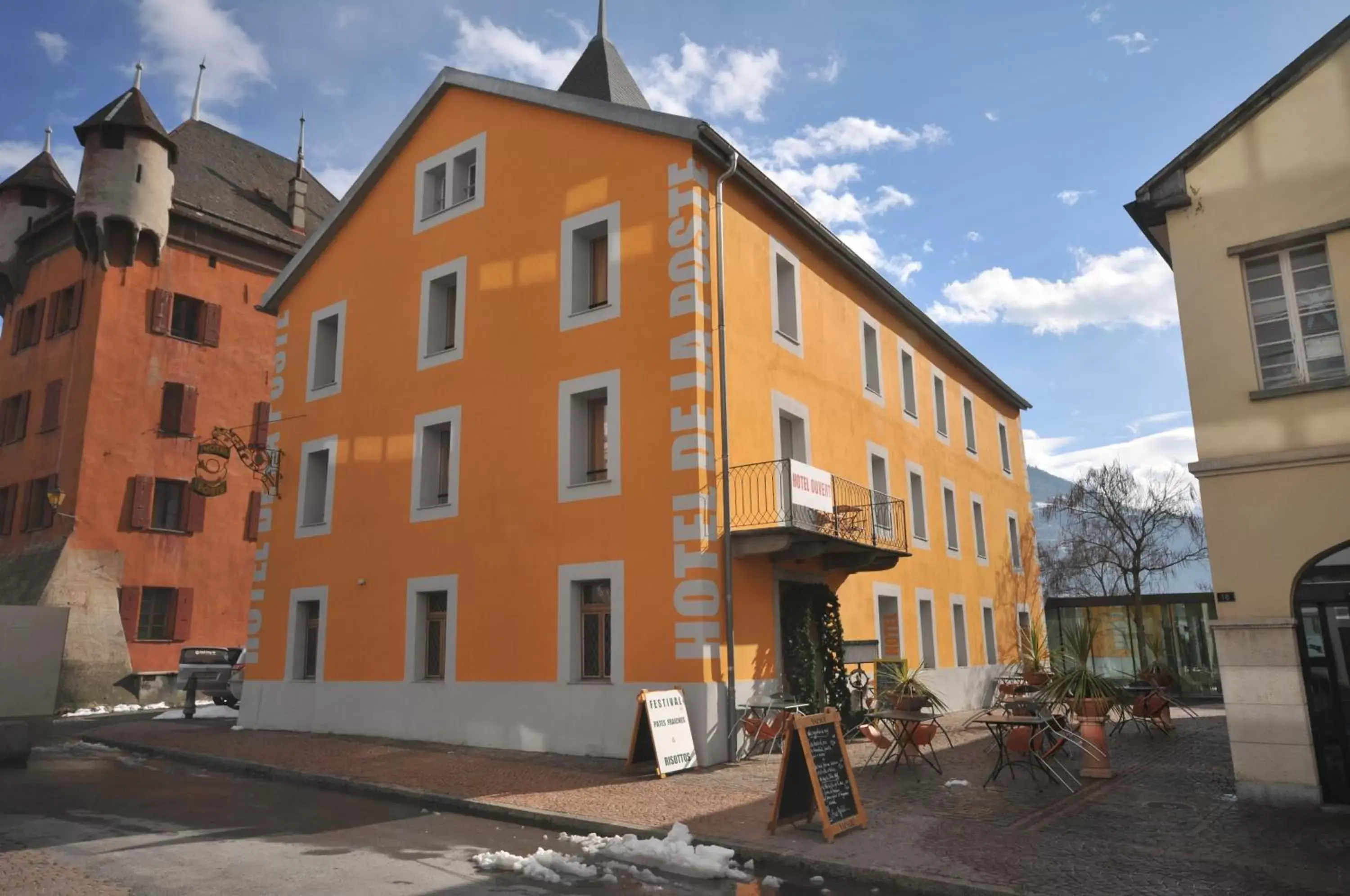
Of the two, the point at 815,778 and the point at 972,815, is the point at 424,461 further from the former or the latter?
the point at 972,815

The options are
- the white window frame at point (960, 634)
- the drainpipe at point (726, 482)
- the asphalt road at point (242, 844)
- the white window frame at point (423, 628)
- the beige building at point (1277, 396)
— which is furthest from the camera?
the white window frame at point (960, 634)

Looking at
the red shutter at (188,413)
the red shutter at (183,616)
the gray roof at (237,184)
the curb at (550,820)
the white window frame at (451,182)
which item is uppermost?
the gray roof at (237,184)

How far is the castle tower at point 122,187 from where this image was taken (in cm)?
2775

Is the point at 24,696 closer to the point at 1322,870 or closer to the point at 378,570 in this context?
the point at 378,570

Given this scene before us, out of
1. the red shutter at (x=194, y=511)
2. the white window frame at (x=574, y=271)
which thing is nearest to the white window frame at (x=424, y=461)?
the white window frame at (x=574, y=271)

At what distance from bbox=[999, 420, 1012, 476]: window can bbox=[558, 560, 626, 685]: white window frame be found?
19841 mm

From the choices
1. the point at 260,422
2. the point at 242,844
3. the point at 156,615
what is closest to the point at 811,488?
the point at 242,844

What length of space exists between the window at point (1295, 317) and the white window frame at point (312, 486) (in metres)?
16.4

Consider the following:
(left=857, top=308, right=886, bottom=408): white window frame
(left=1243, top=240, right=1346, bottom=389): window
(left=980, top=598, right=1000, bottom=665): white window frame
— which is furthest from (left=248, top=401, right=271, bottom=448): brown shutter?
(left=1243, top=240, right=1346, bottom=389): window

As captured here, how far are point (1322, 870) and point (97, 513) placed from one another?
1159 inches

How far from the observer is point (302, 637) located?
19.2 meters

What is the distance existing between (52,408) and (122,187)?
282 inches

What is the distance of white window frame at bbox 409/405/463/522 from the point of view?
16.9m

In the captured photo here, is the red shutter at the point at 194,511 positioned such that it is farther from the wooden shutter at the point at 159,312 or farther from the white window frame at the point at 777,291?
the white window frame at the point at 777,291
